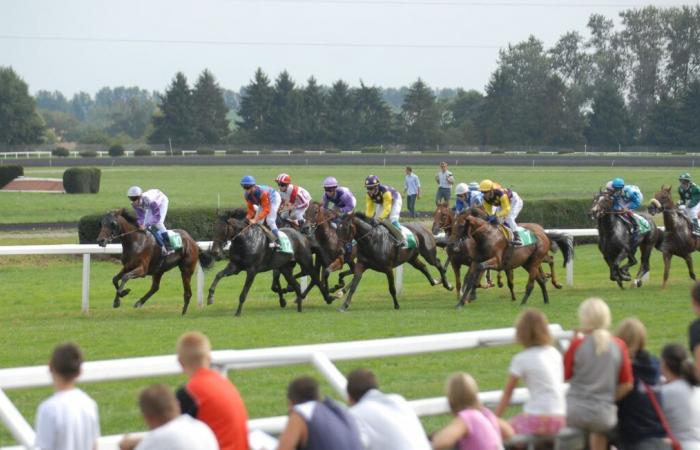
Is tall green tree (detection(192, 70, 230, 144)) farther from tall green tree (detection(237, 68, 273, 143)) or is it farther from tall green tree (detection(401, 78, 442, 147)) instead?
tall green tree (detection(401, 78, 442, 147))

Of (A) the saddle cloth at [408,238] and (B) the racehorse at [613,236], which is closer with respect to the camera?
(A) the saddle cloth at [408,238]

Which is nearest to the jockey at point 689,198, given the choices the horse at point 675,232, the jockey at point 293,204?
the horse at point 675,232

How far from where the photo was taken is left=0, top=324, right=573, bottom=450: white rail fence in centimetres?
488

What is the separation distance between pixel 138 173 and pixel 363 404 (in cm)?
4913

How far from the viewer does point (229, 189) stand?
41.9 m

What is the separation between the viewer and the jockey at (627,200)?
17.0 m

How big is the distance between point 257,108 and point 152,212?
66125 millimetres

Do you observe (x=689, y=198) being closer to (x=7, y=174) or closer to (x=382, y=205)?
(x=382, y=205)

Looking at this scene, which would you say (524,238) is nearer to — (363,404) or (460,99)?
(363,404)

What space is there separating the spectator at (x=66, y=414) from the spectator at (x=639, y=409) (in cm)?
243

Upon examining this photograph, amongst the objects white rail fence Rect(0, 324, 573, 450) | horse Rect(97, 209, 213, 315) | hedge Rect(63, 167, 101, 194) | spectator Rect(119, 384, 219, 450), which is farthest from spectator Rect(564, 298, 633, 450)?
hedge Rect(63, 167, 101, 194)

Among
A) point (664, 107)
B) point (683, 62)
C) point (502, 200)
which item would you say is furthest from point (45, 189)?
point (683, 62)

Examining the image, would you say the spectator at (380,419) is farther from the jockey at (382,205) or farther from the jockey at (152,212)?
the jockey at (382,205)

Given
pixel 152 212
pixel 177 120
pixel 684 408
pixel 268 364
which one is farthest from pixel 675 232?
pixel 177 120
